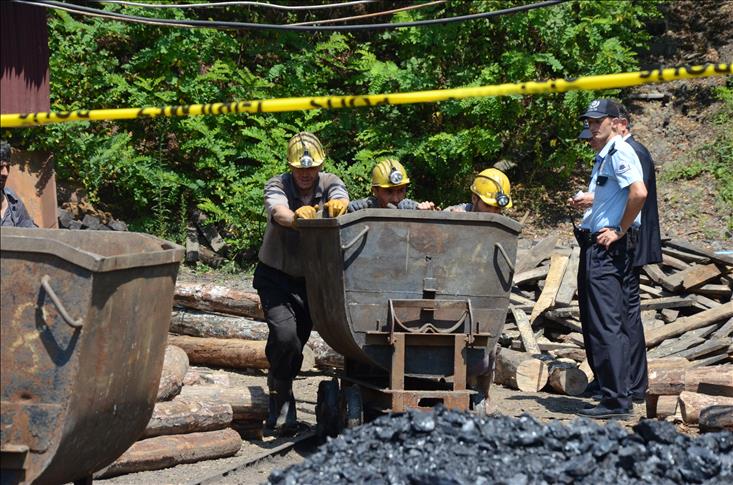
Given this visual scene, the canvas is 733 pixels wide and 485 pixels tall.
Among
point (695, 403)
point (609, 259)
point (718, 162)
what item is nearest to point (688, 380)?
point (695, 403)

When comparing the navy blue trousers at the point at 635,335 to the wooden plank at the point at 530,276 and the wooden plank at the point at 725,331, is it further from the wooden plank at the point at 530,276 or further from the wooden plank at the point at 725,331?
the wooden plank at the point at 530,276

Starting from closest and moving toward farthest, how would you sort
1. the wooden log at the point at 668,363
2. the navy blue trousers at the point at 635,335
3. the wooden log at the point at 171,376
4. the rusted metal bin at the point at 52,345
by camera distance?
the rusted metal bin at the point at 52,345 → the wooden log at the point at 171,376 → the navy blue trousers at the point at 635,335 → the wooden log at the point at 668,363

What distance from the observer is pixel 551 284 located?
11.3m

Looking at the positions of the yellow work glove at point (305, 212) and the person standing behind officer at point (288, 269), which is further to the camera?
the person standing behind officer at point (288, 269)

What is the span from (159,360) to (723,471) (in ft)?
9.34

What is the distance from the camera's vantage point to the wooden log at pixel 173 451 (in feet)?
23.6

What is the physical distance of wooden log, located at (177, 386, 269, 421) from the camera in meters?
8.23

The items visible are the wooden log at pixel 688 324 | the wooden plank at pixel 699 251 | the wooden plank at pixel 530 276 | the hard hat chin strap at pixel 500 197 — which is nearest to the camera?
the hard hat chin strap at pixel 500 197

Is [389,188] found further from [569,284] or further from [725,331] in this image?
[725,331]

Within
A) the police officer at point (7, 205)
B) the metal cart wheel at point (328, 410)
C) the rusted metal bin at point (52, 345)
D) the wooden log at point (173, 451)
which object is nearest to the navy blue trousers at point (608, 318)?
the metal cart wheel at point (328, 410)

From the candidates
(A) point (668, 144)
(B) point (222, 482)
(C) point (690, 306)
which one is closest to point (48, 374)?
(B) point (222, 482)

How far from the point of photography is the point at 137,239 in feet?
20.7

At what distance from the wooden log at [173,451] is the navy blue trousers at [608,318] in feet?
9.24

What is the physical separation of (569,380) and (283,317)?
2736 mm
